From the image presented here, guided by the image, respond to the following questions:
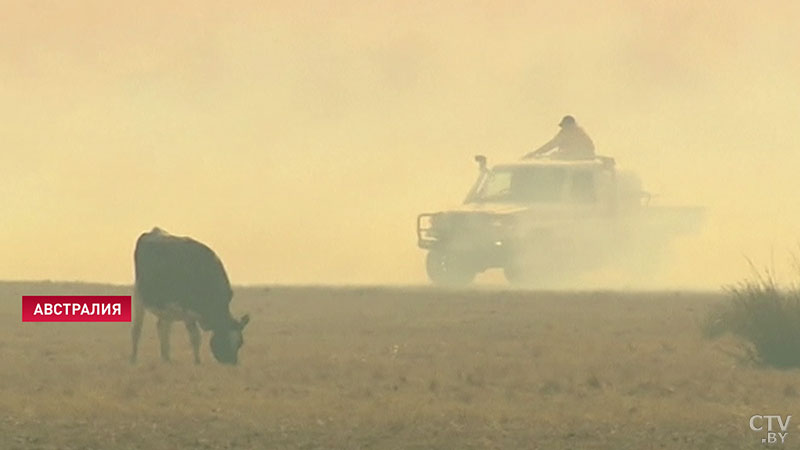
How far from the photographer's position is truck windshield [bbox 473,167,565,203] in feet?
180

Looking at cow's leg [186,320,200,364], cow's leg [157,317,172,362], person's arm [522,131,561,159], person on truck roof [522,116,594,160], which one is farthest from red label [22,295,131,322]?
person on truck roof [522,116,594,160]

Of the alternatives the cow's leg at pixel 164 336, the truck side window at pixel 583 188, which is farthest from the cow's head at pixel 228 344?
the truck side window at pixel 583 188

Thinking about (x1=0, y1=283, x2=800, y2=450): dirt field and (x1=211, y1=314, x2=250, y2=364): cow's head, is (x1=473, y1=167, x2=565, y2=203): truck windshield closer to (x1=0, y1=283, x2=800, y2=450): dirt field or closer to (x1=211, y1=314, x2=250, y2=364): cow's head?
(x1=0, y1=283, x2=800, y2=450): dirt field

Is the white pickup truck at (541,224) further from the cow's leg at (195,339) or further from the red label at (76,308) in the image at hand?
the cow's leg at (195,339)

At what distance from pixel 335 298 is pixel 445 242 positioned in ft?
25.1

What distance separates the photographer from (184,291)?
2975 centimetres

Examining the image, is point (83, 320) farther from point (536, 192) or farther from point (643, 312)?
point (536, 192)

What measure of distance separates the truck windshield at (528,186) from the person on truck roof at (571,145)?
7.16ft

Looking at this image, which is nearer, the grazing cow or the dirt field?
the dirt field

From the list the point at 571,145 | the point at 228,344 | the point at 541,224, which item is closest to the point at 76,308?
the point at 541,224

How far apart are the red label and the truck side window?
43.1ft

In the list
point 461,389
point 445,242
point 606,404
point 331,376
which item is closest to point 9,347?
point 331,376

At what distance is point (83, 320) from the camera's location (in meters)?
40.5

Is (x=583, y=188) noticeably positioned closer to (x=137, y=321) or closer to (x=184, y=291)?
(x=137, y=321)
